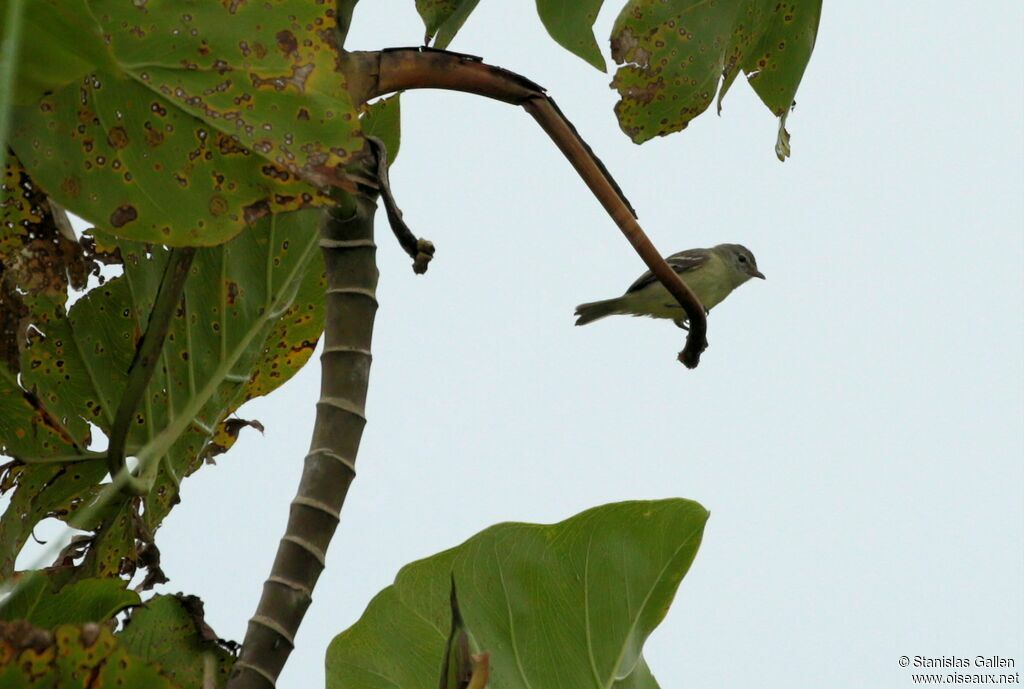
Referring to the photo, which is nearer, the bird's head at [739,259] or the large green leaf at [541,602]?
the large green leaf at [541,602]

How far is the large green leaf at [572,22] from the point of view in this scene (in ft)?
6.40

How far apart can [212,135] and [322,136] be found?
14 centimetres

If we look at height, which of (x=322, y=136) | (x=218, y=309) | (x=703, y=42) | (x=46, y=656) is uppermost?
(x=703, y=42)

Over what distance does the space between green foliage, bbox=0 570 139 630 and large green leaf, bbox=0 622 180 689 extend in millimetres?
248

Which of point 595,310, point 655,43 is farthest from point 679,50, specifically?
point 595,310

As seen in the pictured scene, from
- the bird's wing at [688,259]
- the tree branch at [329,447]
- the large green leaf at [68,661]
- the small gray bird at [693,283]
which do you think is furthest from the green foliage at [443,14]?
the bird's wing at [688,259]

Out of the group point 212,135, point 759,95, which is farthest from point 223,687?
point 759,95

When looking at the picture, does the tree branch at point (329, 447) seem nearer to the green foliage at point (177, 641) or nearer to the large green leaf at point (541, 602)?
the green foliage at point (177, 641)

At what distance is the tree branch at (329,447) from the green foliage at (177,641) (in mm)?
175

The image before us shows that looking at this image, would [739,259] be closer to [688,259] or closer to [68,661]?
[688,259]

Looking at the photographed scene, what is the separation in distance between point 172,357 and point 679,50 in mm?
928

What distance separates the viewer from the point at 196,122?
1234 millimetres

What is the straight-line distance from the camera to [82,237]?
5.74ft

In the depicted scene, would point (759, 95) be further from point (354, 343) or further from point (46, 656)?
point (46, 656)
